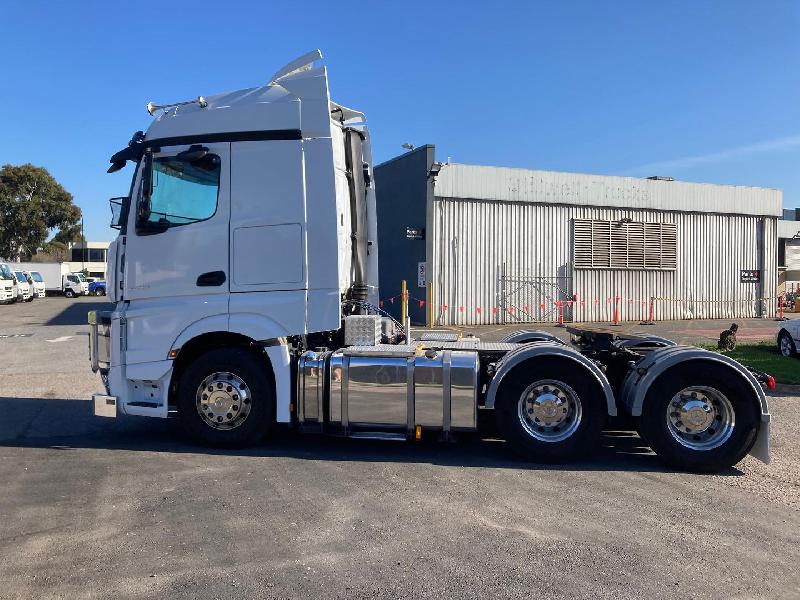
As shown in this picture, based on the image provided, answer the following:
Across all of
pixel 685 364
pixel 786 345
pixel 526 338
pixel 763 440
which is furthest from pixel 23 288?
pixel 763 440

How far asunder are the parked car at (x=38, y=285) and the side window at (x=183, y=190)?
45569 mm

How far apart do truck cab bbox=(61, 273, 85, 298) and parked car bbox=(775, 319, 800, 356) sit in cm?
4999

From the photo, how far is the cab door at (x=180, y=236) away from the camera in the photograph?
6.34 metres

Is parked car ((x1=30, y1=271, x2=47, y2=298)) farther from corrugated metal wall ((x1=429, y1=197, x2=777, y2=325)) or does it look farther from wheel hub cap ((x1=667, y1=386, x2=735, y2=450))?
wheel hub cap ((x1=667, y1=386, x2=735, y2=450))

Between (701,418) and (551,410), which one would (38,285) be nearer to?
(551,410)

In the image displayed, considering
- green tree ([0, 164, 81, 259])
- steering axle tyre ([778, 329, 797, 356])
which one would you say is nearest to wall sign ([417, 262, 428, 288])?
steering axle tyre ([778, 329, 797, 356])

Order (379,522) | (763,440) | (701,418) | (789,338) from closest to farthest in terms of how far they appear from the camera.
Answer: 1. (379,522)
2. (763,440)
3. (701,418)
4. (789,338)

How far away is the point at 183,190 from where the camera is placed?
639 centimetres

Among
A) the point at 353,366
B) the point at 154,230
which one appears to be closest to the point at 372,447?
the point at 353,366

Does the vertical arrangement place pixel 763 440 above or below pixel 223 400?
below

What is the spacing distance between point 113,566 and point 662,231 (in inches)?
1048

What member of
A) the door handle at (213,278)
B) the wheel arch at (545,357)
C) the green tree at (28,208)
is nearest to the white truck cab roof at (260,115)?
the door handle at (213,278)

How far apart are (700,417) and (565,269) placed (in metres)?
20.0

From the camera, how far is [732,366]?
5.88 meters
